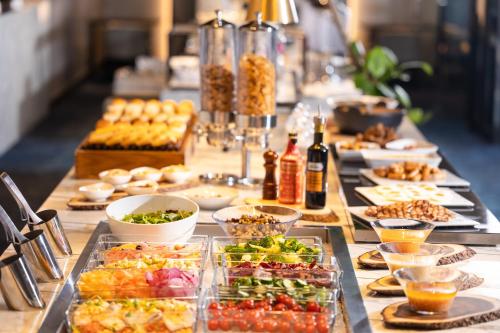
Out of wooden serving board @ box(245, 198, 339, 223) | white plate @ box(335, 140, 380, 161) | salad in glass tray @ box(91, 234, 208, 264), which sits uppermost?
salad in glass tray @ box(91, 234, 208, 264)

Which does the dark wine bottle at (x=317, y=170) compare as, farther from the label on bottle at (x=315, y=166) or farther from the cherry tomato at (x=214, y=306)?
the cherry tomato at (x=214, y=306)

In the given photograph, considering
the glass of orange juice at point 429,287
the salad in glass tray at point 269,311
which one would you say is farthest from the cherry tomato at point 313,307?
the glass of orange juice at point 429,287

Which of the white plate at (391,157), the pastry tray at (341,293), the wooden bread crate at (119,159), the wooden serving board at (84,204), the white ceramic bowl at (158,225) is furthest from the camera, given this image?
the white plate at (391,157)

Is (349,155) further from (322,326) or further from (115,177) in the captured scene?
(322,326)

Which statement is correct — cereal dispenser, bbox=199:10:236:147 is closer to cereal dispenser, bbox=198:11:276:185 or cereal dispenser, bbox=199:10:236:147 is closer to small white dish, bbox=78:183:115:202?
A: cereal dispenser, bbox=198:11:276:185

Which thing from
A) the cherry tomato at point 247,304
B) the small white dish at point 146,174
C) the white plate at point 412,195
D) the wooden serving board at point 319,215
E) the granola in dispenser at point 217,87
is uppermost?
the granola in dispenser at point 217,87

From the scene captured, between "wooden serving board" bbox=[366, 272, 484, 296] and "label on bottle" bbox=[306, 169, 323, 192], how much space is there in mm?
713

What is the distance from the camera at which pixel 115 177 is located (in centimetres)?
319

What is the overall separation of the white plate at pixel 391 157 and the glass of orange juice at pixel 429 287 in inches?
61.6

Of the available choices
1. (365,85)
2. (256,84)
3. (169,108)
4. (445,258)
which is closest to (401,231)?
(445,258)

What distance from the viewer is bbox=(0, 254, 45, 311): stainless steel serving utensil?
204cm

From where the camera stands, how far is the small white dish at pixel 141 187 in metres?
3.13

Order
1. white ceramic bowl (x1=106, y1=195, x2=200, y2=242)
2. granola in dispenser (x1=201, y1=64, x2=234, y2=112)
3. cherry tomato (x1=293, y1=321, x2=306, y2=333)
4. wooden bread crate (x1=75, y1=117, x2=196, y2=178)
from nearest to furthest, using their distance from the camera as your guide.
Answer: cherry tomato (x1=293, y1=321, x2=306, y2=333)
white ceramic bowl (x1=106, y1=195, x2=200, y2=242)
granola in dispenser (x1=201, y1=64, x2=234, y2=112)
wooden bread crate (x1=75, y1=117, x2=196, y2=178)

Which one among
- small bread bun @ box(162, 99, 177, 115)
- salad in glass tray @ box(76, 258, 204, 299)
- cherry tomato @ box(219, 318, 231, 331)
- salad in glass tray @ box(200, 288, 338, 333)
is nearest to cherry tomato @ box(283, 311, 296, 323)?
salad in glass tray @ box(200, 288, 338, 333)
